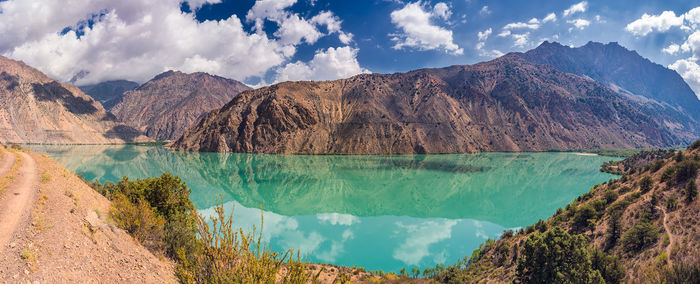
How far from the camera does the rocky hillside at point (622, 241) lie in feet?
55.4

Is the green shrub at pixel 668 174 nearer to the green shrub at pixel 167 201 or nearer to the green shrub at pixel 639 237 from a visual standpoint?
the green shrub at pixel 639 237

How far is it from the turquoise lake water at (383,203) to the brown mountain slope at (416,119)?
48833 millimetres

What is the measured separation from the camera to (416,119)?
150 m

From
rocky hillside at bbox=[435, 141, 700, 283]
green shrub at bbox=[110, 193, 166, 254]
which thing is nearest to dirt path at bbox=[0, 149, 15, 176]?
green shrub at bbox=[110, 193, 166, 254]

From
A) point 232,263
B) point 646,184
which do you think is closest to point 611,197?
point 646,184

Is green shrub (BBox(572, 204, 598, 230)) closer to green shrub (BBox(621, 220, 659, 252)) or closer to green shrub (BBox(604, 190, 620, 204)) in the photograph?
green shrub (BBox(604, 190, 620, 204))

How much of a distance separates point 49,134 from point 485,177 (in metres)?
210

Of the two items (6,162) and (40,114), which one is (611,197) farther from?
(40,114)

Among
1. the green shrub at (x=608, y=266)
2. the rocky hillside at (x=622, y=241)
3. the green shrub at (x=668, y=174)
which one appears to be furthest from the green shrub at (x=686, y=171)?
the green shrub at (x=608, y=266)

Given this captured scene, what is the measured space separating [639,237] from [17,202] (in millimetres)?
31285

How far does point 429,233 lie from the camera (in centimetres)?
3484

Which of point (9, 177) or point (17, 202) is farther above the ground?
point (9, 177)

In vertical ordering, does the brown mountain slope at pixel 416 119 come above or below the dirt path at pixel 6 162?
above

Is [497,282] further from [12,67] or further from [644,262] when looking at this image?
[12,67]
